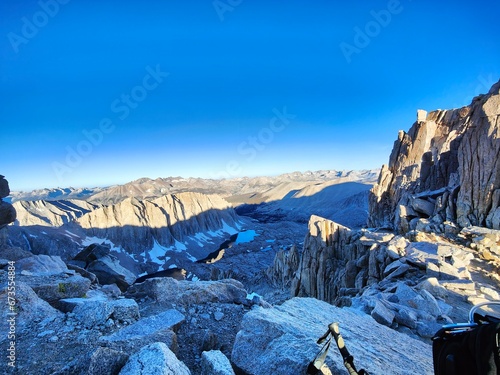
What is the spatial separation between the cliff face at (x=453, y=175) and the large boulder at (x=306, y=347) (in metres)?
20.5

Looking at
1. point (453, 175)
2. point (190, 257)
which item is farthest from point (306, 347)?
point (190, 257)

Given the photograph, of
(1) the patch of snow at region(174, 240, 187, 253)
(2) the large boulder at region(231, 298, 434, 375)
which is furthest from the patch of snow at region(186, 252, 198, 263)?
(2) the large boulder at region(231, 298, 434, 375)

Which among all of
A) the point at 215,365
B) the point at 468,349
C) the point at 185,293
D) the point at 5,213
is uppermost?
the point at 5,213

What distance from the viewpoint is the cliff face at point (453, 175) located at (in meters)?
21.7

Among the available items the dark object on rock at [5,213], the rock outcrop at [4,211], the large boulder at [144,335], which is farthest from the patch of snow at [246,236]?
the large boulder at [144,335]

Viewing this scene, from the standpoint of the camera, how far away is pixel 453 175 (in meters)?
27.7

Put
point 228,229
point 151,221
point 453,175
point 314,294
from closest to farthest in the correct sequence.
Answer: point 453,175 < point 314,294 < point 151,221 < point 228,229

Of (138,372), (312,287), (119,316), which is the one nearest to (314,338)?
(138,372)

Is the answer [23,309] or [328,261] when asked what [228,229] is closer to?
[328,261]

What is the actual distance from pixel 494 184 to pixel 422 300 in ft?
64.8

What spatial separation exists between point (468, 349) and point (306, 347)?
1.82 meters

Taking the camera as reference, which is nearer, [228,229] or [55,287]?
[55,287]

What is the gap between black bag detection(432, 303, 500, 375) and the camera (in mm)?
1812

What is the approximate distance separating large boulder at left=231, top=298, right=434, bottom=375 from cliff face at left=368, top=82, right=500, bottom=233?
2054 cm
